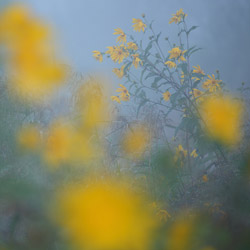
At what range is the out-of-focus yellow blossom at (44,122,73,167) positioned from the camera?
4.29 ft

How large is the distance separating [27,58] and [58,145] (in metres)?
0.57

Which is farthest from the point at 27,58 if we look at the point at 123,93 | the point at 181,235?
the point at 181,235

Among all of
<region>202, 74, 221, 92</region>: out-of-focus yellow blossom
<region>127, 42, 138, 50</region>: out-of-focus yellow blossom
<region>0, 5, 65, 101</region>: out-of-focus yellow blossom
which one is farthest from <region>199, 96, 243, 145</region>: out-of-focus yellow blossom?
<region>0, 5, 65, 101</region>: out-of-focus yellow blossom

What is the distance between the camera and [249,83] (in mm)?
4234

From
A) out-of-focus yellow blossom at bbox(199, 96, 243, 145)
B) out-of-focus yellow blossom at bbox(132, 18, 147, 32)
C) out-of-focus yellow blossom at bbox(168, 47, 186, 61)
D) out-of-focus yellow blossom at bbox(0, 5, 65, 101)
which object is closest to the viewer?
out-of-focus yellow blossom at bbox(0, 5, 65, 101)

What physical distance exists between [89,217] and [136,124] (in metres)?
0.67

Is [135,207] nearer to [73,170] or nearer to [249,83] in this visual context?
[73,170]

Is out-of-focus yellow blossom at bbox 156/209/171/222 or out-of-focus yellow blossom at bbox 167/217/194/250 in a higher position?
out-of-focus yellow blossom at bbox 156/209/171/222

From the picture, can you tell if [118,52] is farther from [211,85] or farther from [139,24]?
[211,85]

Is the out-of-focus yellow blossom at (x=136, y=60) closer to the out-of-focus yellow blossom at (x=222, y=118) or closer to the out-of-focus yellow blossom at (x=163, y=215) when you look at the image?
the out-of-focus yellow blossom at (x=222, y=118)

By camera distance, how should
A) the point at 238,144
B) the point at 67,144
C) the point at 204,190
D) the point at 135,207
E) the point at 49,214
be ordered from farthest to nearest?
the point at 238,144 < the point at 67,144 < the point at 204,190 < the point at 135,207 < the point at 49,214

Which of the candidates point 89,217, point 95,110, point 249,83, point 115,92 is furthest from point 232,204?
point 249,83

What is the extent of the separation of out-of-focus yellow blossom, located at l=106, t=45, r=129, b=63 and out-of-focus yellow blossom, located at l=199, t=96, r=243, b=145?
593mm

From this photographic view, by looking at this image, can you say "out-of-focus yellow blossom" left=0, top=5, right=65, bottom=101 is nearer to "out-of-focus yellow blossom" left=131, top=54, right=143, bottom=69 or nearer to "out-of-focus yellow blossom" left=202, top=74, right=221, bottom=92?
"out-of-focus yellow blossom" left=131, top=54, right=143, bottom=69
